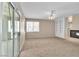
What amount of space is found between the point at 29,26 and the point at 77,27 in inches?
221

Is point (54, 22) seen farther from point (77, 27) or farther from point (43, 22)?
point (77, 27)

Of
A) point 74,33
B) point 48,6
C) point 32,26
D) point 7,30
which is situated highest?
point 48,6

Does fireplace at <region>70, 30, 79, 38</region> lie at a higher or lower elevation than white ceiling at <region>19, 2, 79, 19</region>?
lower

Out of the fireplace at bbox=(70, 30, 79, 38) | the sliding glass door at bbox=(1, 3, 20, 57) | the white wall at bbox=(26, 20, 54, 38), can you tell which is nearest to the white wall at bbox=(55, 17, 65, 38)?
the white wall at bbox=(26, 20, 54, 38)

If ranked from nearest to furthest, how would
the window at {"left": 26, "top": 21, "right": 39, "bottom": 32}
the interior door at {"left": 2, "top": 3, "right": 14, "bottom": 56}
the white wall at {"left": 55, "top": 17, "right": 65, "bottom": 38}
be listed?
1. the interior door at {"left": 2, "top": 3, "right": 14, "bottom": 56}
2. the white wall at {"left": 55, "top": 17, "right": 65, "bottom": 38}
3. the window at {"left": 26, "top": 21, "right": 39, "bottom": 32}

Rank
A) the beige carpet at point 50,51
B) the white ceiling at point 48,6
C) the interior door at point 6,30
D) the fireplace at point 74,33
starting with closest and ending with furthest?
1. the interior door at point 6,30
2. the beige carpet at point 50,51
3. the white ceiling at point 48,6
4. the fireplace at point 74,33

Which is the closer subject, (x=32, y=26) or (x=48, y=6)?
(x=48, y=6)

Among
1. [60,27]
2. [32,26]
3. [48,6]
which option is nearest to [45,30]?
[32,26]

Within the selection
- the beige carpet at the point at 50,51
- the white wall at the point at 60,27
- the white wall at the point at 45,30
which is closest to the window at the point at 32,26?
the white wall at the point at 45,30

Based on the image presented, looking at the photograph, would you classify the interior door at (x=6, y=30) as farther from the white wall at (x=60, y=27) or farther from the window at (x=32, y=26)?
the window at (x=32, y=26)

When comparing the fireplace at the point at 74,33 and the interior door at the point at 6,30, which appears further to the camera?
the fireplace at the point at 74,33

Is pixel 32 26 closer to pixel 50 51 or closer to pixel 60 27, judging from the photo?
pixel 60 27

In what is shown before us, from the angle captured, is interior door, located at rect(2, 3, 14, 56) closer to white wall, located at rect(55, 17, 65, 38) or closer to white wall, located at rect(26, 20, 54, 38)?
white wall, located at rect(55, 17, 65, 38)

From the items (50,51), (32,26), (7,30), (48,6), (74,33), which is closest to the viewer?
(7,30)
